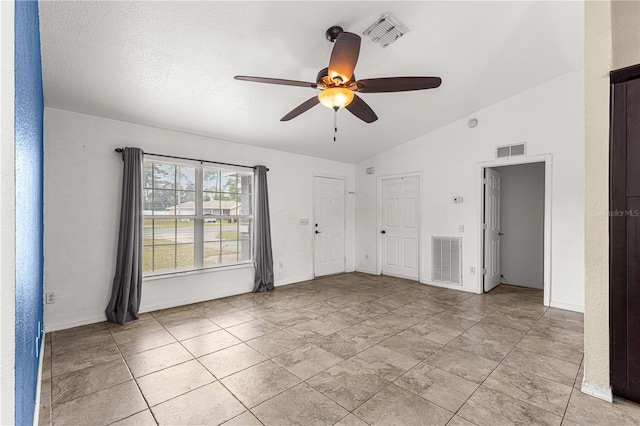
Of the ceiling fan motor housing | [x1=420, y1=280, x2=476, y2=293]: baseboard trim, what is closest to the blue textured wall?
the ceiling fan motor housing

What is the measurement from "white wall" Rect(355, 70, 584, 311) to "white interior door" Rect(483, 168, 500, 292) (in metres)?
0.20

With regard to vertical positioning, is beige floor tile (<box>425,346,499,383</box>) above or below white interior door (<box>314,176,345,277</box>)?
below

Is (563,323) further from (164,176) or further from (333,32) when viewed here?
(164,176)

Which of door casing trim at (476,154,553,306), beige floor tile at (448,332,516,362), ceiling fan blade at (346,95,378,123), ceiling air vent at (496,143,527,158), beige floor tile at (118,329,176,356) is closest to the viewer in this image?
ceiling fan blade at (346,95,378,123)

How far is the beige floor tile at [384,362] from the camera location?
2432 mm

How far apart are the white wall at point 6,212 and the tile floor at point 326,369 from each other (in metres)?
1.54

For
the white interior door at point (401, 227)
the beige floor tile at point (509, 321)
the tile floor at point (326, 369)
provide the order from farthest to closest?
the white interior door at point (401, 227)
the beige floor tile at point (509, 321)
the tile floor at point (326, 369)

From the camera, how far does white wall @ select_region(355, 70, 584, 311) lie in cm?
394

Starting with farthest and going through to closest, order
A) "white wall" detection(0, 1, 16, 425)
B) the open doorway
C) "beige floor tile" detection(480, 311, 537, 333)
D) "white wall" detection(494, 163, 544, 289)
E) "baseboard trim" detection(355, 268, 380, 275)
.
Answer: "baseboard trim" detection(355, 268, 380, 275)
"white wall" detection(494, 163, 544, 289)
the open doorway
"beige floor tile" detection(480, 311, 537, 333)
"white wall" detection(0, 1, 16, 425)

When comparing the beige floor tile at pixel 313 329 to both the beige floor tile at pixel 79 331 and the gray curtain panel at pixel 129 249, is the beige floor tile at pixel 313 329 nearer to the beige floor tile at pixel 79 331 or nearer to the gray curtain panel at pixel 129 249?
the gray curtain panel at pixel 129 249

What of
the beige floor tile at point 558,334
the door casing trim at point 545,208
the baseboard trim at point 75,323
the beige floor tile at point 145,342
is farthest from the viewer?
the door casing trim at point 545,208

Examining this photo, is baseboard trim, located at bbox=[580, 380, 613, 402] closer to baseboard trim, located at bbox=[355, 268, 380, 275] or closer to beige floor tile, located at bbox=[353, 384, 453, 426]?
beige floor tile, located at bbox=[353, 384, 453, 426]

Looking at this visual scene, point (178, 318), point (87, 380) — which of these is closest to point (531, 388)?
point (87, 380)

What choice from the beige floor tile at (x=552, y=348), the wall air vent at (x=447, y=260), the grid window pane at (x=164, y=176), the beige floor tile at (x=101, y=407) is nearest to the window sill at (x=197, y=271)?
the grid window pane at (x=164, y=176)
